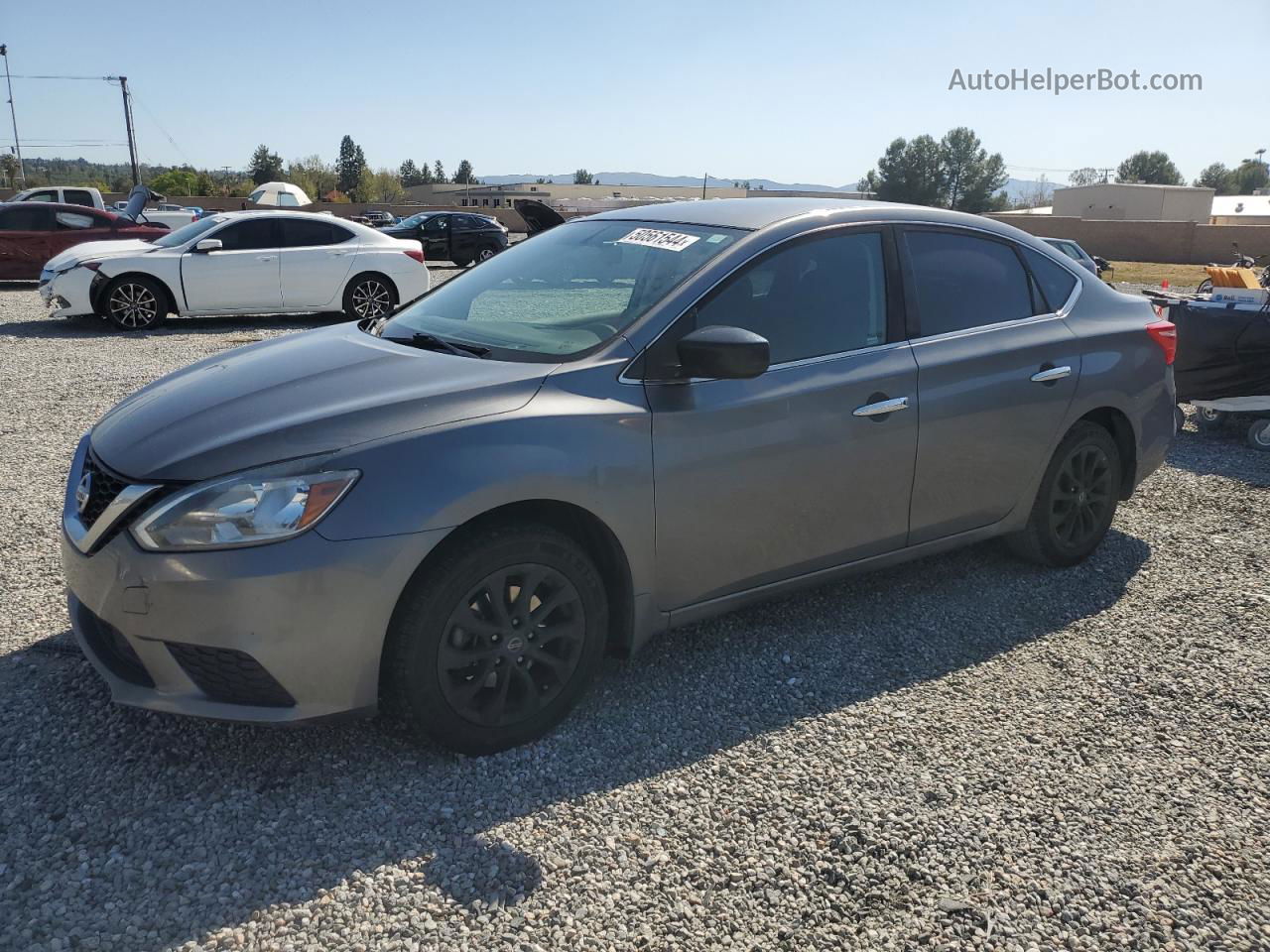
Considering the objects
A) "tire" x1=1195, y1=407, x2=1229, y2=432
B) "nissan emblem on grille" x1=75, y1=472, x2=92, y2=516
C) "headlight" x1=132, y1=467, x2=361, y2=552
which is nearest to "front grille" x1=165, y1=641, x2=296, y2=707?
"headlight" x1=132, y1=467, x2=361, y2=552

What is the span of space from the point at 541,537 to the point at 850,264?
5.72 ft

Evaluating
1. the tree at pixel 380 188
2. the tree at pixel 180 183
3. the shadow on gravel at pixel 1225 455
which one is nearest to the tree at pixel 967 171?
the tree at pixel 380 188

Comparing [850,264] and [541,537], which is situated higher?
[850,264]

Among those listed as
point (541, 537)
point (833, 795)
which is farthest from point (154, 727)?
point (833, 795)

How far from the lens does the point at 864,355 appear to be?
3.82 m

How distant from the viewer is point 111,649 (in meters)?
3.03

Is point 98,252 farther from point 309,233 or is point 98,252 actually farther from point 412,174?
point 412,174

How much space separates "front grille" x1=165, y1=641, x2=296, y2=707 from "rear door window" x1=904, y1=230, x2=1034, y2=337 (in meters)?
2.76

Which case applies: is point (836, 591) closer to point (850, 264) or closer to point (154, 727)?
point (850, 264)

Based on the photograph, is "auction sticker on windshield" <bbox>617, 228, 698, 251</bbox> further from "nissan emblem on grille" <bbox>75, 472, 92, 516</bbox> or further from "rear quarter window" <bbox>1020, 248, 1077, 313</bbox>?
"nissan emblem on grille" <bbox>75, 472, 92, 516</bbox>

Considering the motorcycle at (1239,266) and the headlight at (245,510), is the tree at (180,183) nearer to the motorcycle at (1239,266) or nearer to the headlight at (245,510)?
the motorcycle at (1239,266)

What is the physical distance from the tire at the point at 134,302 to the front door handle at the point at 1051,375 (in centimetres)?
1121

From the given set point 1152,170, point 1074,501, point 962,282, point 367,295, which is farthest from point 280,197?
point 1152,170

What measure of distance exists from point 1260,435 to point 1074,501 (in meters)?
3.87
